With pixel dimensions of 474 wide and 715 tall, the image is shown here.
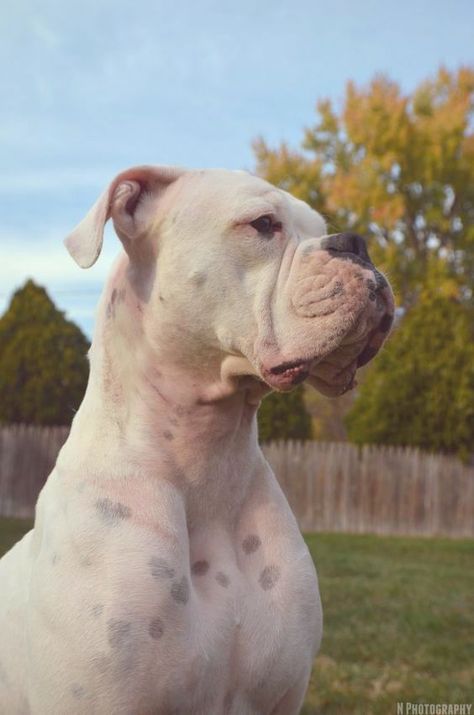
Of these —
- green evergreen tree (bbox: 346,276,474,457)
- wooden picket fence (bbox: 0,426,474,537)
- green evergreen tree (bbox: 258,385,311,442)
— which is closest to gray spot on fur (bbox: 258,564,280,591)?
green evergreen tree (bbox: 258,385,311,442)

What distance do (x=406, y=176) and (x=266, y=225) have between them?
101ft

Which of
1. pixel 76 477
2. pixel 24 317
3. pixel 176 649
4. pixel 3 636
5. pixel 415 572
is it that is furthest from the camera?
pixel 24 317

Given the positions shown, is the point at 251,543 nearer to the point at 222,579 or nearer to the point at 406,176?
the point at 222,579

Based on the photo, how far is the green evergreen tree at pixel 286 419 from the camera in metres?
18.0

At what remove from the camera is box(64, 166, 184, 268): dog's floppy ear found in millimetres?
2994

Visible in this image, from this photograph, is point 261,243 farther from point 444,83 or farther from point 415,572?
point 444,83

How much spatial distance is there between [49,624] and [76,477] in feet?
1.52

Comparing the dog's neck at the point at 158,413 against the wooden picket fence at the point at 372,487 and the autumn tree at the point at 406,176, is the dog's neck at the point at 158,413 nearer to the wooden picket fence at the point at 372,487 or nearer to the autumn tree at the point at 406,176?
the wooden picket fence at the point at 372,487

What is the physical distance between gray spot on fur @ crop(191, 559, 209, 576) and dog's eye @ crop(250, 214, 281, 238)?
1118 mm

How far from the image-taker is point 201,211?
3.02 meters

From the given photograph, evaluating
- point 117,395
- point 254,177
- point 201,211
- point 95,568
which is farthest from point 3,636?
point 254,177

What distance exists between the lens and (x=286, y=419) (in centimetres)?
1841

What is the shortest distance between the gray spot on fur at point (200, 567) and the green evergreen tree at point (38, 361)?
14.9 metres

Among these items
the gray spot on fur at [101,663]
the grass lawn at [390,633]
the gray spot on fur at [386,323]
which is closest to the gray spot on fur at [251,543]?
the gray spot on fur at [101,663]
